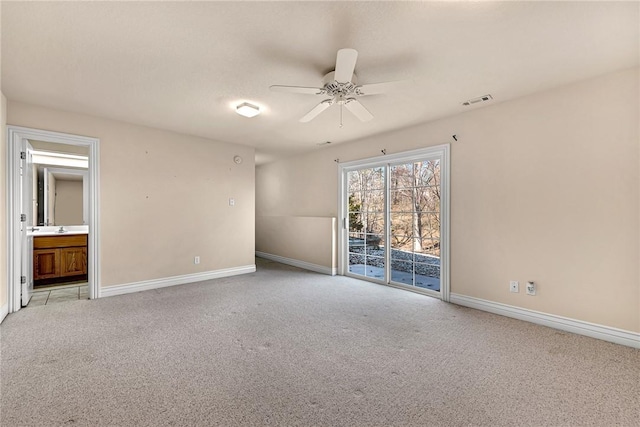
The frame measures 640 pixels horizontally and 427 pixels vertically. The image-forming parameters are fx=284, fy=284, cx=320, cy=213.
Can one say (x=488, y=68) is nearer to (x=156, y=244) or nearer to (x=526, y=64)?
(x=526, y=64)

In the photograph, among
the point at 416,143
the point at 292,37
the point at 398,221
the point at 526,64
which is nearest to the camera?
the point at 292,37

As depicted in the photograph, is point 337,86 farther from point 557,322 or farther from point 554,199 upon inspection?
point 557,322

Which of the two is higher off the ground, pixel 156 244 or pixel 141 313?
pixel 156 244

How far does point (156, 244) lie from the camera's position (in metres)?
4.27

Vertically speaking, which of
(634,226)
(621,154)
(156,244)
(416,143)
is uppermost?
(416,143)

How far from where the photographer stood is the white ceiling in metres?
1.80

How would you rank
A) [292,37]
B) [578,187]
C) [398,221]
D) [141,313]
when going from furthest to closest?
[398,221] → [141,313] → [578,187] → [292,37]

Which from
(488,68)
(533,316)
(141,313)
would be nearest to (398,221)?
(533,316)

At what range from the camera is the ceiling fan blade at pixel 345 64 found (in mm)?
1884

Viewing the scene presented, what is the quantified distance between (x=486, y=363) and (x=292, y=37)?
2831mm

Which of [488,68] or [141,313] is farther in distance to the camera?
[141,313]

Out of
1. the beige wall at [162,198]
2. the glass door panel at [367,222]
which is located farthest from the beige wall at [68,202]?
the glass door panel at [367,222]

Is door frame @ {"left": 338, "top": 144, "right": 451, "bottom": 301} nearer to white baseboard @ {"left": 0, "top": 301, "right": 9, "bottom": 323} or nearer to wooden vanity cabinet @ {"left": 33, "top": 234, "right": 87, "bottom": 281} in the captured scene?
white baseboard @ {"left": 0, "top": 301, "right": 9, "bottom": 323}

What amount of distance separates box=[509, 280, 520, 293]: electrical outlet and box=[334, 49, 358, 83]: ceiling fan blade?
9.16 feet
